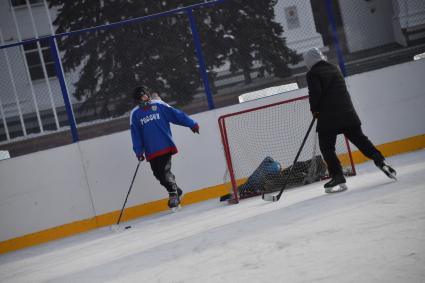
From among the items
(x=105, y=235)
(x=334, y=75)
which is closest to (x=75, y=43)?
(x=105, y=235)

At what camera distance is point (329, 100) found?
596cm

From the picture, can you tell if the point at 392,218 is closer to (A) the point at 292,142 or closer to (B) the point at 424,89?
(A) the point at 292,142

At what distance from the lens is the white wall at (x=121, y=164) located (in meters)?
7.50

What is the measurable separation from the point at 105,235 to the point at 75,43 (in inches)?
283

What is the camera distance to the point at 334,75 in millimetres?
5992

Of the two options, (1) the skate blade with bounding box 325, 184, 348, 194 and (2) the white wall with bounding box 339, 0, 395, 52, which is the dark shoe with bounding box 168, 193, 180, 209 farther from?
(2) the white wall with bounding box 339, 0, 395, 52

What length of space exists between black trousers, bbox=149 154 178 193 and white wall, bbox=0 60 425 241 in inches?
15.6

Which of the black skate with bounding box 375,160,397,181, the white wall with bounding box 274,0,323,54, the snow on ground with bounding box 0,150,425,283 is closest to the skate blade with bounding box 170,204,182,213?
the snow on ground with bounding box 0,150,425,283

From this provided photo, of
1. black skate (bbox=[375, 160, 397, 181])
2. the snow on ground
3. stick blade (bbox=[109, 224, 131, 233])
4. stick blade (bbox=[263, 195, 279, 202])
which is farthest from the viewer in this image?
stick blade (bbox=[109, 224, 131, 233])

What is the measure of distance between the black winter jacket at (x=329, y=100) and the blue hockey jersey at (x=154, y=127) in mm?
1859

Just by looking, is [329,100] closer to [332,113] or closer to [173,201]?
[332,113]

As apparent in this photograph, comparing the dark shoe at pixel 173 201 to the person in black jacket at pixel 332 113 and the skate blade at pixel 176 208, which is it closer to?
the skate blade at pixel 176 208

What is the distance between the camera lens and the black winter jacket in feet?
19.3

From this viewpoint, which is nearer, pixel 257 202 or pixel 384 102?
pixel 257 202
